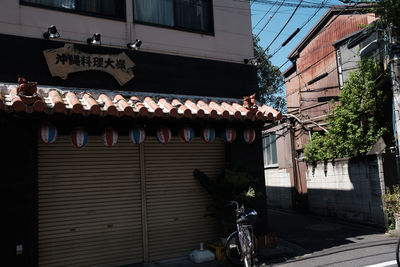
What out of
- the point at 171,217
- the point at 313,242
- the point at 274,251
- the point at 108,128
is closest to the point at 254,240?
the point at 274,251

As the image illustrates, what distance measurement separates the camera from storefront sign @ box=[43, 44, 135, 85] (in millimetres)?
7633

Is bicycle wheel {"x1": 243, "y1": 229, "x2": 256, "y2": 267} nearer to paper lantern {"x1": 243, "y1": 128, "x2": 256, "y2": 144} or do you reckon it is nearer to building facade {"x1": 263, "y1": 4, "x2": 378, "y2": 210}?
paper lantern {"x1": 243, "y1": 128, "x2": 256, "y2": 144}

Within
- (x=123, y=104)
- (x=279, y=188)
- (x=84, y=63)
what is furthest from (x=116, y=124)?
(x=279, y=188)

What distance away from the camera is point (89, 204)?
7.94m

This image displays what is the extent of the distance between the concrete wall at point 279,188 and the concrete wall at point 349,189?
2219mm

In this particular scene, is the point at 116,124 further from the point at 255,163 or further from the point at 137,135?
the point at 255,163

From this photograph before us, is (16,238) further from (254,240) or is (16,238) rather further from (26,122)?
(254,240)

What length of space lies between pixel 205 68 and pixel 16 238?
6573 millimetres

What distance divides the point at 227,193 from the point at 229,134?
1.63m

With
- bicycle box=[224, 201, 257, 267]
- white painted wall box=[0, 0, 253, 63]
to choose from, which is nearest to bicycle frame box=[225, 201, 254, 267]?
bicycle box=[224, 201, 257, 267]

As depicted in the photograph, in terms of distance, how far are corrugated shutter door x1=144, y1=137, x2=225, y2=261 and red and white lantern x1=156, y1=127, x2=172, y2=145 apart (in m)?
0.76

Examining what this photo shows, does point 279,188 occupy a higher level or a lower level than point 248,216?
lower

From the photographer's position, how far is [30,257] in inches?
270

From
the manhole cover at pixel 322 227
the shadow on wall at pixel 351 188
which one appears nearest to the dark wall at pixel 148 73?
the shadow on wall at pixel 351 188
